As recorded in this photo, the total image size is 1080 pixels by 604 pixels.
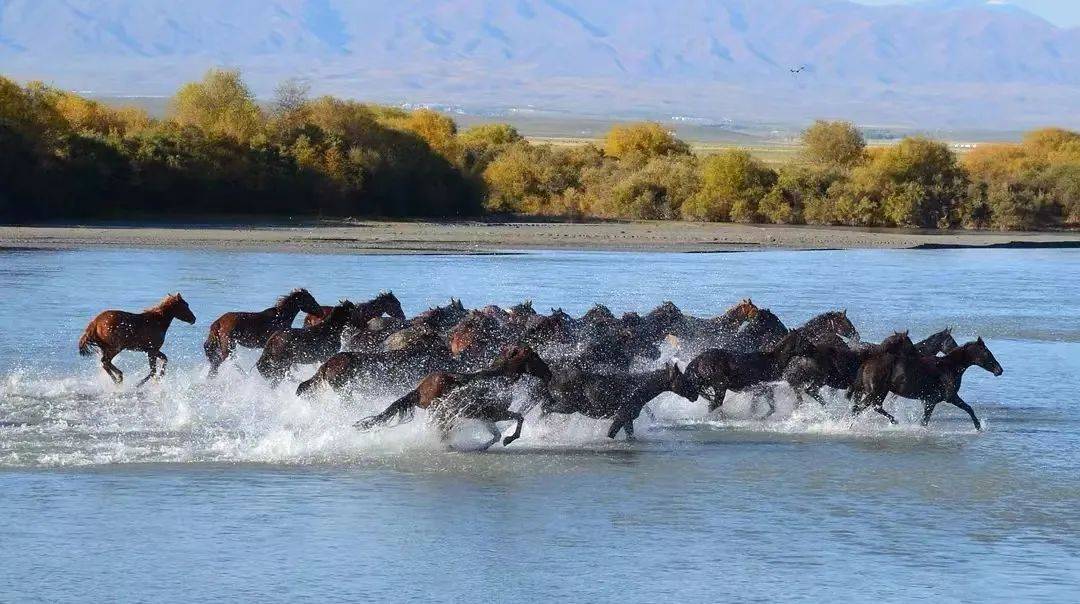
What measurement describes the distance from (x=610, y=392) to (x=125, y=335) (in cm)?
453

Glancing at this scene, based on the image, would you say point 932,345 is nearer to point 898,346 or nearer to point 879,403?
point 898,346

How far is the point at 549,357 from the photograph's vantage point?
11.6 meters

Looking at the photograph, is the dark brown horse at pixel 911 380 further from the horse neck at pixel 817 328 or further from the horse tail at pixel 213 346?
the horse tail at pixel 213 346

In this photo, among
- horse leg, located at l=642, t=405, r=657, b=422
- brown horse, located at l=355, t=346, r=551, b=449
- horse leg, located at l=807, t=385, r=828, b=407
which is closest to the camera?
brown horse, located at l=355, t=346, r=551, b=449

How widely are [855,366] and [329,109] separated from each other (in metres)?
30.9

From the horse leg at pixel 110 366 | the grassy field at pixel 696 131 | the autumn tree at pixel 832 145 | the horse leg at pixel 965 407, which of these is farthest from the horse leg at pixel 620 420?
the grassy field at pixel 696 131

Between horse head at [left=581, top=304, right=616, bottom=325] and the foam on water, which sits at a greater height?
horse head at [left=581, top=304, right=616, bottom=325]

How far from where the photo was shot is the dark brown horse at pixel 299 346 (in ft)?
40.0

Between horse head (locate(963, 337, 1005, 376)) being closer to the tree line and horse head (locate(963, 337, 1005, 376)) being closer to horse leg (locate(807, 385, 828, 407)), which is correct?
horse leg (locate(807, 385, 828, 407))

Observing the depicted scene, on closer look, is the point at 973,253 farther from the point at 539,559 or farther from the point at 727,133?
the point at 727,133

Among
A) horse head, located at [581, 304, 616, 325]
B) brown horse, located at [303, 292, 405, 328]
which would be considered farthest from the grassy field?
horse head, located at [581, 304, 616, 325]

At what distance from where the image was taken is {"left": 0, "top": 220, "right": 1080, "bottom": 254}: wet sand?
96.3 feet

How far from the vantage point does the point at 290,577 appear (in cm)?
741

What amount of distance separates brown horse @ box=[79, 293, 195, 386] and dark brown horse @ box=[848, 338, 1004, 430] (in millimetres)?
5626
